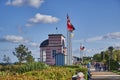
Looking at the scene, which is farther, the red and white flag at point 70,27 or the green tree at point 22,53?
the green tree at point 22,53

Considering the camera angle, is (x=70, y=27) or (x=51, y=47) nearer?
(x=70, y=27)

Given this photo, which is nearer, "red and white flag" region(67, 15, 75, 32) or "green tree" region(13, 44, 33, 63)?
"red and white flag" region(67, 15, 75, 32)

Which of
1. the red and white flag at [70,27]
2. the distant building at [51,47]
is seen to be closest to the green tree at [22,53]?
the distant building at [51,47]

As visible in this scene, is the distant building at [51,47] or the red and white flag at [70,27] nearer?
the red and white flag at [70,27]

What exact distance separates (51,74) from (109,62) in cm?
4860

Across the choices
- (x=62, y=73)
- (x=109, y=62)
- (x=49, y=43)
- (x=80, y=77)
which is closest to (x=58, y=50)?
(x=49, y=43)

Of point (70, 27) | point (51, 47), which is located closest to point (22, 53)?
point (51, 47)

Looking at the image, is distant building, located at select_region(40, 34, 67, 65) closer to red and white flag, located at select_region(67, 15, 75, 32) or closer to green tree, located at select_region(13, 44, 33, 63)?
green tree, located at select_region(13, 44, 33, 63)

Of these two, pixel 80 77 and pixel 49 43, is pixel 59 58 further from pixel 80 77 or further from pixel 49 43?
pixel 80 77

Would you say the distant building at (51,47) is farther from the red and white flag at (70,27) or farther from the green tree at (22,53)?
the red and white flag at (70,27)

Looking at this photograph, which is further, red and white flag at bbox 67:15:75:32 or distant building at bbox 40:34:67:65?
distant building at bbox 40:34:67:65

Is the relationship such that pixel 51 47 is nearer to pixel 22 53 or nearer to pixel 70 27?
pixel 22 53

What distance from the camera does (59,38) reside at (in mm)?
57031

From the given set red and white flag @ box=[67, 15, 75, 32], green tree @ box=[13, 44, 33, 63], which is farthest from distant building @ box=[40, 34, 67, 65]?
red and white flag @ box=[67, 15, 75, 32]
